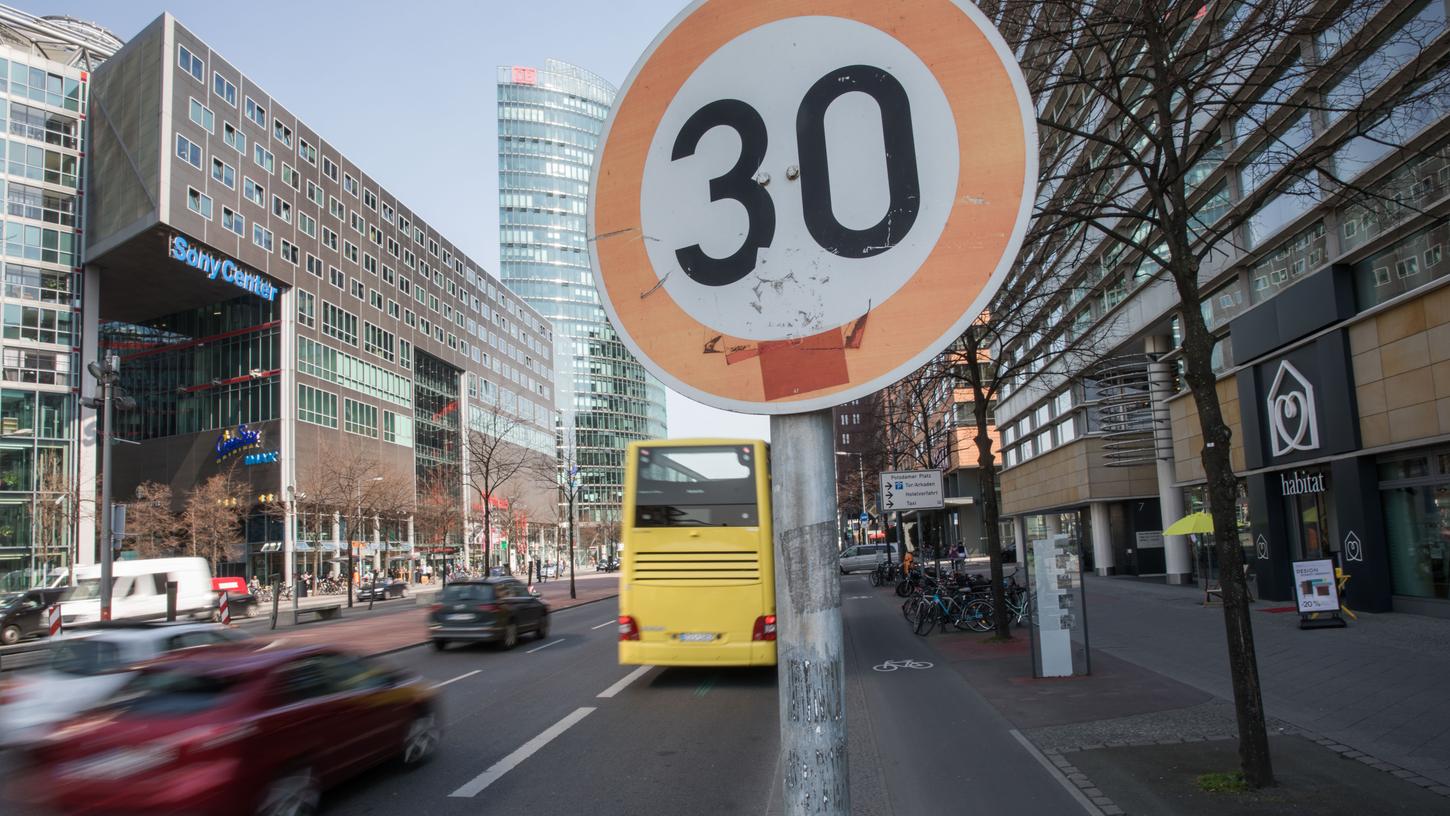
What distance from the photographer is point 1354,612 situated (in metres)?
18.3

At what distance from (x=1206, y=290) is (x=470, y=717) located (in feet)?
75.8

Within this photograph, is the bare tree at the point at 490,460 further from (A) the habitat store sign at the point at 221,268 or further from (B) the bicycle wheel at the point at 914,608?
(B) the bicycle wheel at the point at 914,608

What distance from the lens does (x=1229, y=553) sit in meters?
6.74

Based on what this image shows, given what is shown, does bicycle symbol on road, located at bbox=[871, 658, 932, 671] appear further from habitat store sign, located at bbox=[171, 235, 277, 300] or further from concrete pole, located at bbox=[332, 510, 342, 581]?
habitat store sign, located at bbox=[171, 235, 277, 300]

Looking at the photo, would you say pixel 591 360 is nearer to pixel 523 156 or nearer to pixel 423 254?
pixel 523 156

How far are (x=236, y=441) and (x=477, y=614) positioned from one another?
1731 inches

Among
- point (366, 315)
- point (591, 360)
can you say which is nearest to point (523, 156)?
point (591, 360)

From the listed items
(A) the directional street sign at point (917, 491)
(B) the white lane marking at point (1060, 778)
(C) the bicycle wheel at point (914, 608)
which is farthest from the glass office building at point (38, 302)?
(B) the white lane marking at point (1060, 778)

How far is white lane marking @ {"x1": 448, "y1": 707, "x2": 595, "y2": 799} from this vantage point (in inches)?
292

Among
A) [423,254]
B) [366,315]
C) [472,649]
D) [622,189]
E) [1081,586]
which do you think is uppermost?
[423,254]

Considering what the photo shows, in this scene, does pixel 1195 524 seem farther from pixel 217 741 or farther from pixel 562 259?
pixel 562 259

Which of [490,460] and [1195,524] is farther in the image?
[490,460]

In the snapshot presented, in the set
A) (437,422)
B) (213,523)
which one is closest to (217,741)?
(213,523)

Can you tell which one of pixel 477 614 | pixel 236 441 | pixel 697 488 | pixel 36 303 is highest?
pixel 36 303
